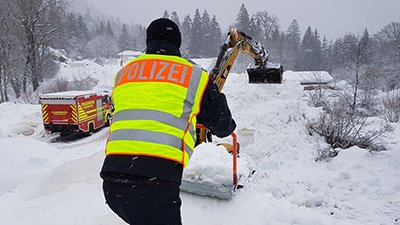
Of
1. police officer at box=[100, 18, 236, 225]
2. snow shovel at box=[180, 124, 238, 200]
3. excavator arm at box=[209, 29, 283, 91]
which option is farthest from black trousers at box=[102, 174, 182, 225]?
excavator arm at box=[209, 29, 283, 91]

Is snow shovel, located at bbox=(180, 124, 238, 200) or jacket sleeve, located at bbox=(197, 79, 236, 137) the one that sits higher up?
jacket sleeve, located at bbox=(197, 79, 236, 137)

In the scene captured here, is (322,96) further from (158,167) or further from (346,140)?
(158,167)

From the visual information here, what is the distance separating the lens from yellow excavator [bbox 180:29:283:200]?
375cm

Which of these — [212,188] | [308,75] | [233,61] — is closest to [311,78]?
[308,75]

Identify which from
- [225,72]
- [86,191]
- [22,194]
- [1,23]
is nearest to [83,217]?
[86,191]

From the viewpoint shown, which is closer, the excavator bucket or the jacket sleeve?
the jacket sleeve

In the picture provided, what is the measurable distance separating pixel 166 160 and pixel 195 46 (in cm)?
6203

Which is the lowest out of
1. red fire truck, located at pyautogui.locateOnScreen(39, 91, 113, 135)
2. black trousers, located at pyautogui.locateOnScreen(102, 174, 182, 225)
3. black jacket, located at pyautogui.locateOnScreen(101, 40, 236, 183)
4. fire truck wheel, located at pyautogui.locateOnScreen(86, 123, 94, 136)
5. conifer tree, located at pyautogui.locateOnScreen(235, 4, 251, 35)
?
fire truck wheel, located at pyautogui.locateOnScreen(86, 123, 94, 136)

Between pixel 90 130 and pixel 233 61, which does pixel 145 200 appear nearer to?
pixel 233 61

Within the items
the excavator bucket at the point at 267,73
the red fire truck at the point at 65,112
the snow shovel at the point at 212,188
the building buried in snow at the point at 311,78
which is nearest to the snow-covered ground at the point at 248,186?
the snow shovel at the point at 212,188

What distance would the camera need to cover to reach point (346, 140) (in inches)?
317

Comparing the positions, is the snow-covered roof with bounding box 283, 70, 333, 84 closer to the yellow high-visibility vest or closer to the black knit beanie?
the black knit beanie

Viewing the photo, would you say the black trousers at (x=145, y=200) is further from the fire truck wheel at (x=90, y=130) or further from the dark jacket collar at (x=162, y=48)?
the fire truck wheel at (x=90, y=130)

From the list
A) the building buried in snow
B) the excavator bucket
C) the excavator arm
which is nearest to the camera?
the excavator arm
